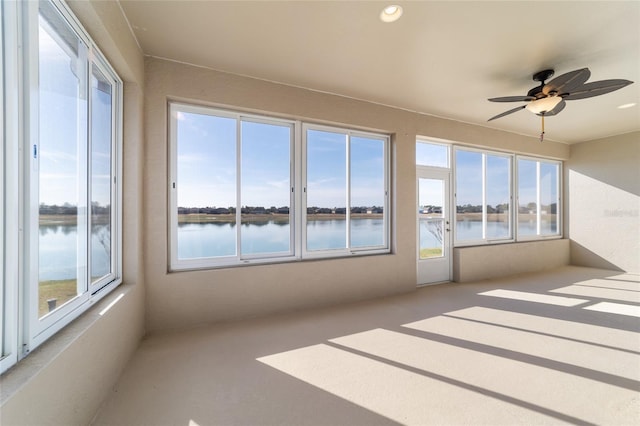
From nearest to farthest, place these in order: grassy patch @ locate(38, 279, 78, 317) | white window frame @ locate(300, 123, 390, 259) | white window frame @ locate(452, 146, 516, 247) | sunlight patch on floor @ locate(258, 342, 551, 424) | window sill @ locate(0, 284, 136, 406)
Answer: window sill @ locate(0, 284, 136, 406) → grassy patch @ locate(38, 279, 78, 317) → sunlight patch on floor @ locate(258, 342, 551, 424) → white window frame @ locate(300, 123, 390, 259) → white window frame @ locate(452, 146, 516, 247)

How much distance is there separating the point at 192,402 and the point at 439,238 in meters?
4.39

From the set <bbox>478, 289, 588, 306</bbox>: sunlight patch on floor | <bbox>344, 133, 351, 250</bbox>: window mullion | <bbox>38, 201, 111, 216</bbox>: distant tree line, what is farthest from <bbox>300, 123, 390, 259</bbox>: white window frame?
<bbox>38, 201, 111, 216</bbox>: distant tree line

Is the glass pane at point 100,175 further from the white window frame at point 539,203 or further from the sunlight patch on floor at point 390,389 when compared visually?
the white window frame at point 539,203

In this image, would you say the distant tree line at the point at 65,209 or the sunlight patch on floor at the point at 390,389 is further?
the sunlight patch on floor at the point at 390,389

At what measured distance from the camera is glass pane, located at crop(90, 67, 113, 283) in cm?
198

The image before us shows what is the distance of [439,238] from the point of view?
4.93 meters

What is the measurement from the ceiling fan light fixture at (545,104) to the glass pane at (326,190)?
7.19ft

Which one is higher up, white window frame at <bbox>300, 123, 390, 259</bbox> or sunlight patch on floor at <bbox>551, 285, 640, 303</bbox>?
white window frame at <bbox>300, 123, 390, 259</bbox>

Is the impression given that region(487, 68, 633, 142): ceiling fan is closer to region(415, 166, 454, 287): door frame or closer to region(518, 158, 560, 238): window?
region(415, 166, 454, 287): door frame

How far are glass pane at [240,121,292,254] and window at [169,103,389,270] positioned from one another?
0.01m

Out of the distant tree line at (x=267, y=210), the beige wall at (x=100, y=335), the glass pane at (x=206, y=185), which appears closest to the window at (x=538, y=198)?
the distant tree line at (x=267, y=210)

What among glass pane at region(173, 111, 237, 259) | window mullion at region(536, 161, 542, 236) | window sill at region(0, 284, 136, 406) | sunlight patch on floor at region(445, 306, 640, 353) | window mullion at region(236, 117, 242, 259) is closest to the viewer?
window sill at region(0, 284, 136, 406)

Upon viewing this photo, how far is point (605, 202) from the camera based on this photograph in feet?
19.1

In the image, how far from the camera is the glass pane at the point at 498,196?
5438 mm
